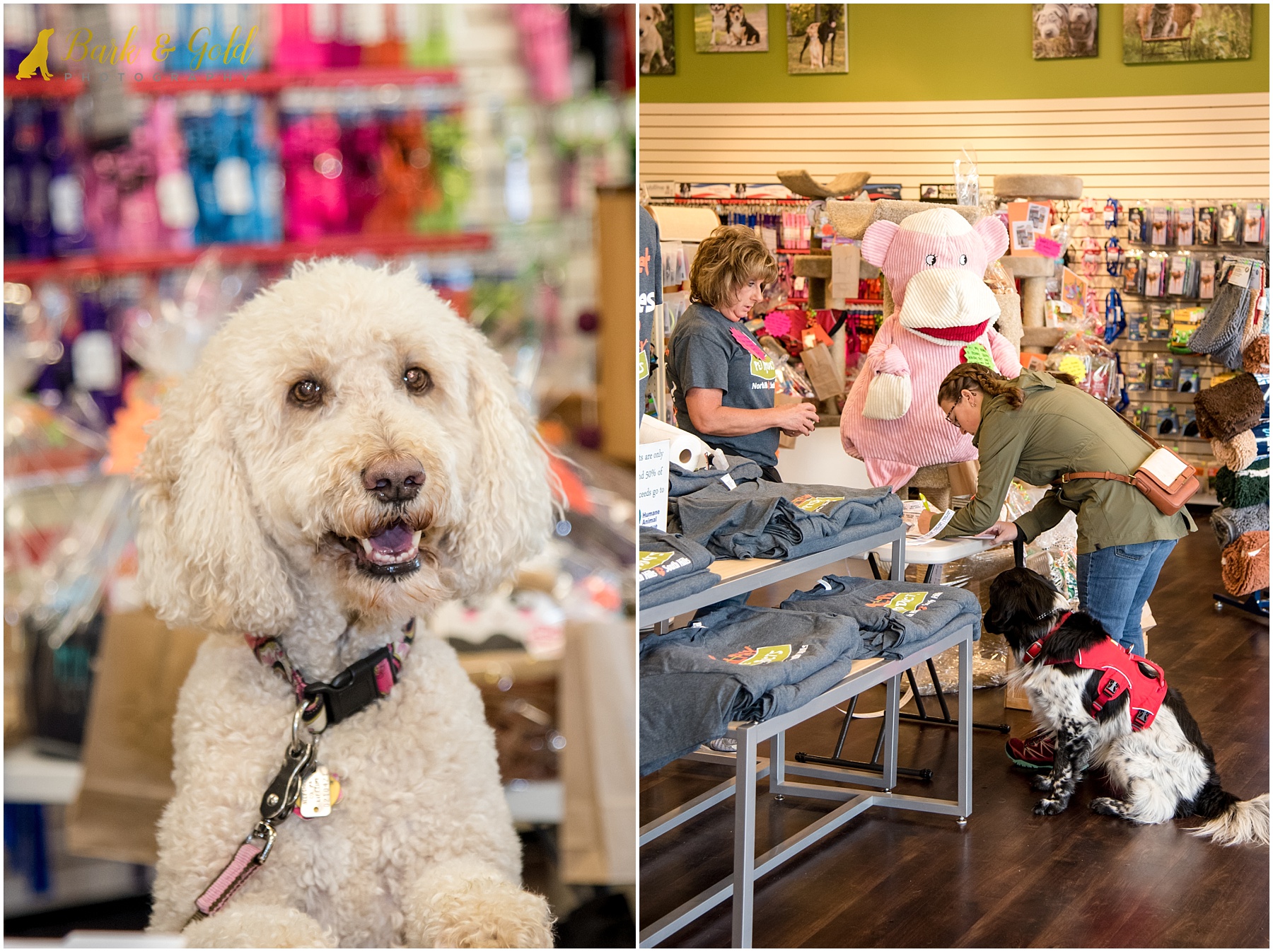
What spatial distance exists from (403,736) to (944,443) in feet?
11.6

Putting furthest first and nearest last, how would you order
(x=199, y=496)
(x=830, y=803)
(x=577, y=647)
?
(x=830, y=803) → (x=577, y=647) → (x=199, y=496)

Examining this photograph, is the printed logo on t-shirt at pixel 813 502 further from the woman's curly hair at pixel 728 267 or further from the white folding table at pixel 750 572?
the woman's curly hair at pixel 728 267

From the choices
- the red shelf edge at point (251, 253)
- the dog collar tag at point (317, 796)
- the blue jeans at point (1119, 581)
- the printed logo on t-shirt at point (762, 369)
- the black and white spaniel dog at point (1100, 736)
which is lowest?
the black and white spaniel dog at point (1100, 736)

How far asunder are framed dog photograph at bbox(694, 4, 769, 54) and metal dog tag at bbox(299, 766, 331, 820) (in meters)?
8.80

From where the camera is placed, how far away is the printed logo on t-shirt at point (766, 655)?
8.46 feet

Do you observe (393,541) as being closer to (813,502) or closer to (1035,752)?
(813,502)

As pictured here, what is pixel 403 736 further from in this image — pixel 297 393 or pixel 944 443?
pixel 944 443

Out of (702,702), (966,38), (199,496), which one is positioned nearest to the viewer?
(199,496)

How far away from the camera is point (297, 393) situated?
1.47 meters

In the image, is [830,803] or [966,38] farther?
[966,38]

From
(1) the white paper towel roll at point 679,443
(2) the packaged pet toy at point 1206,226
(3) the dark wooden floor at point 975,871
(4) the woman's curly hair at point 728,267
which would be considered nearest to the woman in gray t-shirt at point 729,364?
(4) the woman's curly hair at point 728,267

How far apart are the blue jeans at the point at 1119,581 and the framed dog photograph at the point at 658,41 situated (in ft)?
21.5

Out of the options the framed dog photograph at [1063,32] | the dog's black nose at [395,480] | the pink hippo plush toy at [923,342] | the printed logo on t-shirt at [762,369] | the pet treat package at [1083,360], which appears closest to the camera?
the dog's black nose at [395,480]

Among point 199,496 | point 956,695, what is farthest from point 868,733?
point 199,496
